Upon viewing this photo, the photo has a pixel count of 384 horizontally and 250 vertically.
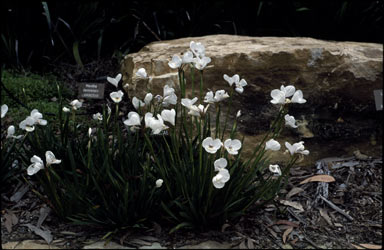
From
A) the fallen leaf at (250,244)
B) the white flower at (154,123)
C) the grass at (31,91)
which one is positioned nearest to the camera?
the white flower at (154,123)

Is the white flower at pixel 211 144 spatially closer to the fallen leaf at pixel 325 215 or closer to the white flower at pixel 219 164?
the white flower at pixel 219 164

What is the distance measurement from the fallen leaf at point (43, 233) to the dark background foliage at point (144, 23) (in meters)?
2.21

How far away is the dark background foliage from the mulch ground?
7.01ft

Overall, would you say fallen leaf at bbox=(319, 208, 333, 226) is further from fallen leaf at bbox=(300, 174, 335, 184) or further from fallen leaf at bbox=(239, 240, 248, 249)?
fallen leaf at bbox=(239, 240, 248, 249)

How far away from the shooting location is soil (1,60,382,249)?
2230 mm

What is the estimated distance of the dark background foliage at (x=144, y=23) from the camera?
4.34 meters

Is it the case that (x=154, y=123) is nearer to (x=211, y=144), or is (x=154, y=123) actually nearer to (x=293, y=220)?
(x=211, y=144)

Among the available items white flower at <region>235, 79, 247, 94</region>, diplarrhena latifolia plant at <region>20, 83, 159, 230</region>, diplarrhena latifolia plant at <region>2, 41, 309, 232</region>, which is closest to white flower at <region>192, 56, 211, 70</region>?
diplarrhena latifolia plant at <region>2, 41, 309, 232</region>

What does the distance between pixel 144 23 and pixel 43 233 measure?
8.63ft

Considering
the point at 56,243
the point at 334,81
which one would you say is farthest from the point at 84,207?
the point at 334,81

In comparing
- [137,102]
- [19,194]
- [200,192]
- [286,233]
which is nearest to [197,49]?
[137,102]

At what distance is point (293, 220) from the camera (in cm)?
250

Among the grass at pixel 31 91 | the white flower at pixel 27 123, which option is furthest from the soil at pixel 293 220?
the grass at pixel 31 91

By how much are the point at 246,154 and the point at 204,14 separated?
2094mm
